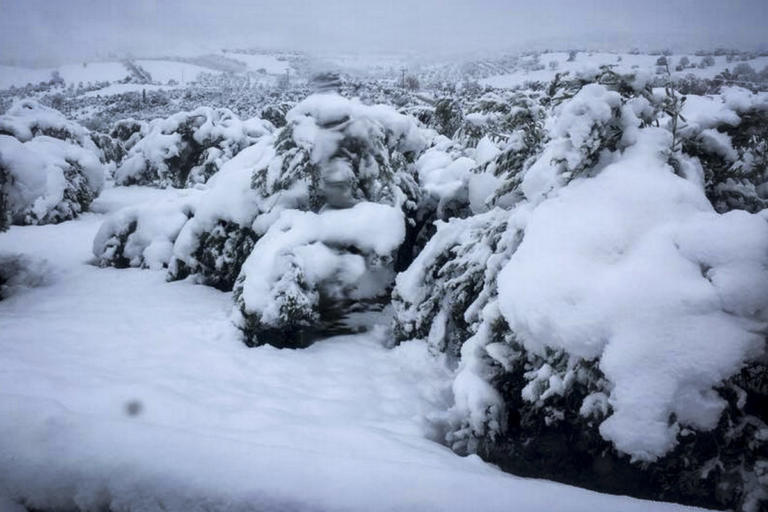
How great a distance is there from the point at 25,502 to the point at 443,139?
25.3ft

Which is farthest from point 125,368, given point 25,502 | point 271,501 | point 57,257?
point 57,257

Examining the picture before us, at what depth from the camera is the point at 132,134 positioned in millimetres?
18594

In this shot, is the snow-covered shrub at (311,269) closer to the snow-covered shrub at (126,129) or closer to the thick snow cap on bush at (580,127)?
the thick snow cap on bush at (580,127)

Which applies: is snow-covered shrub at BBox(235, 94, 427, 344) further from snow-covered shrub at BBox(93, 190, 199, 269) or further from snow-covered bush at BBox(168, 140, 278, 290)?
snow-covered shrub at BBox(93, 190, 199, 269)

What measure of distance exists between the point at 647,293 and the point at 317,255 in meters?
3.33

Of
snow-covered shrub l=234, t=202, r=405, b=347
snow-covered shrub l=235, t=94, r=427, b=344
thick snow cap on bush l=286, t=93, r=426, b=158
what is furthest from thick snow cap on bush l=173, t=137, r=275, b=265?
snow-covered shrub l=234, t=202, r=405, b=347

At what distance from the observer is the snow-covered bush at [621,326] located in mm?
2182

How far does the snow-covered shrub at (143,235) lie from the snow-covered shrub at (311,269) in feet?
9.04

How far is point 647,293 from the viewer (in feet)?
7.88

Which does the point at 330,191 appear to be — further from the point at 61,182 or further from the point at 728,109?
the point at 61,182

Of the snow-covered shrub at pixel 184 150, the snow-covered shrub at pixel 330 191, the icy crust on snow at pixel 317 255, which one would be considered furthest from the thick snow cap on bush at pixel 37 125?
the icy crust on snow at pixel 317 255

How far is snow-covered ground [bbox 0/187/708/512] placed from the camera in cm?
142

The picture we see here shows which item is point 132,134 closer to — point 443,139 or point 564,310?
point 443,139

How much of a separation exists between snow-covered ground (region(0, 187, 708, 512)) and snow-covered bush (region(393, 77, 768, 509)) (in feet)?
1.81
